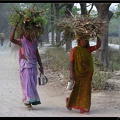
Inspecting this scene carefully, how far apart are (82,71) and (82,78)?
0.14 m

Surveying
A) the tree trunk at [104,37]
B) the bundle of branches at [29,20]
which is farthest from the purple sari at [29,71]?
the tree trunk at [104,37]

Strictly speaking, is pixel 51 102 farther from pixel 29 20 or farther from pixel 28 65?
pixel 29 20

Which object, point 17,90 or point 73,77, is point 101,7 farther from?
point 73,77

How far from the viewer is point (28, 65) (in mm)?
6762

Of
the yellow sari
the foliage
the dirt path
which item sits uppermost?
the foliage

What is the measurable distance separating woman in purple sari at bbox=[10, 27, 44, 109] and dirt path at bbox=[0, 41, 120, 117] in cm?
26

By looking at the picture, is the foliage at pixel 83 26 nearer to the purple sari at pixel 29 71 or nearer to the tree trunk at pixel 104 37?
the purple sari at pixel 29 71

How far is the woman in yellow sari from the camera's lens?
6.57m

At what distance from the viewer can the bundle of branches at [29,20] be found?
21.7ft

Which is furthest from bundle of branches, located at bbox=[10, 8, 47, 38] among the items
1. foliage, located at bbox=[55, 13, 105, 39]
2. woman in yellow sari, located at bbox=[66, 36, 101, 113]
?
woman in yellow sari, located at bbox=[66, 36, 101, 113]

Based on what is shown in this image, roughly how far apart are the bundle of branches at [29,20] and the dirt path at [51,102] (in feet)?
4.78

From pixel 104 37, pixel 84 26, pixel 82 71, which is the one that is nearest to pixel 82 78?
pixel 82 71

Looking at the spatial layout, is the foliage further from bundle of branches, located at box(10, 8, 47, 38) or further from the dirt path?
the dirt path

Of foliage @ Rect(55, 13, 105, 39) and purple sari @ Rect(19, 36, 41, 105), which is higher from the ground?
foliage @ Rect(55, 13, 105, 39)
